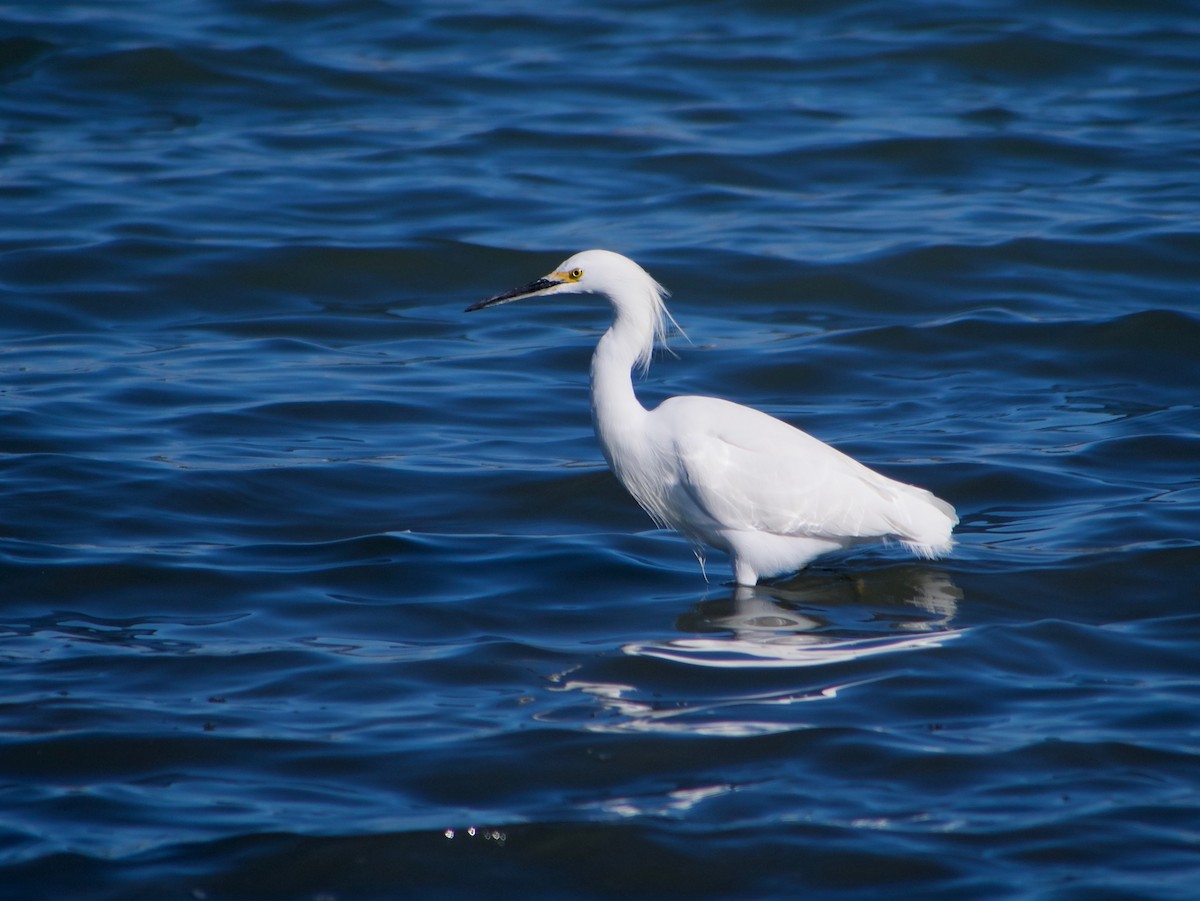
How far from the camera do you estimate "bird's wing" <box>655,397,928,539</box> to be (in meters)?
6.31

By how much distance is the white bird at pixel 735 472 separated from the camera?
20.8 feet

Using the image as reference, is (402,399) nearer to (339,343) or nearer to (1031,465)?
(339,343)

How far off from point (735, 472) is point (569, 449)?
6.84 feet

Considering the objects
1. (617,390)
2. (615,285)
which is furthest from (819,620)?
(615,285)

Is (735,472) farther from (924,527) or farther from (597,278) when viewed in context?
(597,278)

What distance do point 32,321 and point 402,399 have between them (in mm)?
2928

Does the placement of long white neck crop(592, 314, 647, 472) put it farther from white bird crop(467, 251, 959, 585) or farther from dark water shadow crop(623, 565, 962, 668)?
dark water shadow crop(623, 565, 962, 668)

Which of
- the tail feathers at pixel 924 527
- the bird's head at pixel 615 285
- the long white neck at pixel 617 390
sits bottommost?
the tail feathers at pixel 924 527

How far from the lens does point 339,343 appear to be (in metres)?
9.99

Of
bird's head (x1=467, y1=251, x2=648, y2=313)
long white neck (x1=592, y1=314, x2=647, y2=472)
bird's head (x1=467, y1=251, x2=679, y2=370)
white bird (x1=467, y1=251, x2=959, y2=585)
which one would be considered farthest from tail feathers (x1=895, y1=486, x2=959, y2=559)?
bird's head (x1=467, y1=251, x2=648, y2=313)

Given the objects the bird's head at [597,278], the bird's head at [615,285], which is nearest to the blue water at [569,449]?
the bird's head at [615,285]

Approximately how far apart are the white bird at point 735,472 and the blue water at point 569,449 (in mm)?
273

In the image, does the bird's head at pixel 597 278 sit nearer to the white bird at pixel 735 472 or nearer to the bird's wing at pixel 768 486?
the white bird at pixel 735 472

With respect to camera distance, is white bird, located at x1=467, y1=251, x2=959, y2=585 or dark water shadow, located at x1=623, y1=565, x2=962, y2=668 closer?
dark water shadow, located at x1=623, y1=565, x2=962, y2=668
